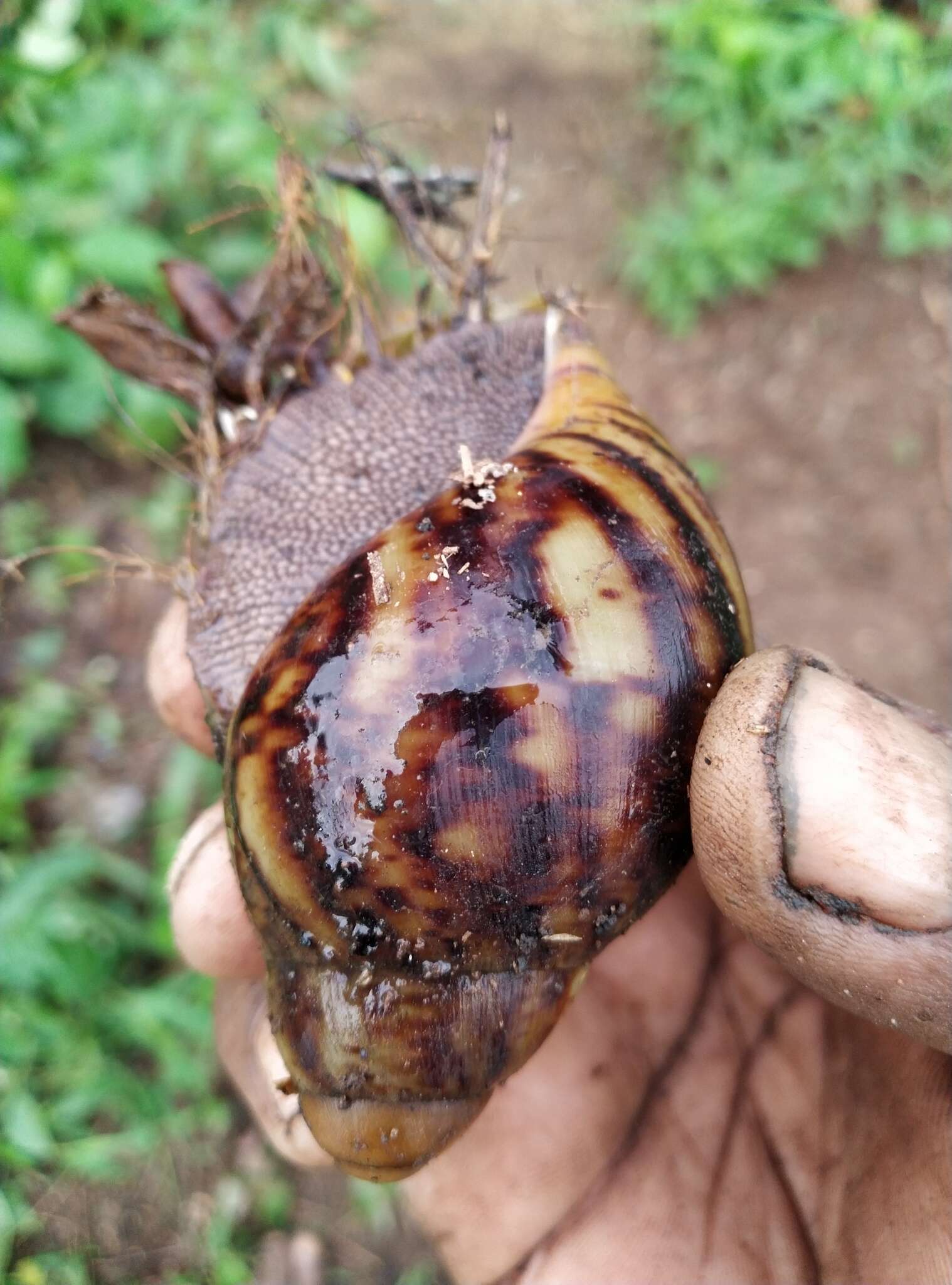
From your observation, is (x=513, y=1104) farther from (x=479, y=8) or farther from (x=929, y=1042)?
(x=479, y=8)

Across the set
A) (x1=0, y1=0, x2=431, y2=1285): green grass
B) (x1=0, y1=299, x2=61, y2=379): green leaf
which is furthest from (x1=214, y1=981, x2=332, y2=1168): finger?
(x1=0, y1=299, x2=61, y2=379): green leaf

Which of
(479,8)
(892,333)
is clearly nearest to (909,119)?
(892,333)

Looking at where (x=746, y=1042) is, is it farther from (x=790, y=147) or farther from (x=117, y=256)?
(x=790, y=147)

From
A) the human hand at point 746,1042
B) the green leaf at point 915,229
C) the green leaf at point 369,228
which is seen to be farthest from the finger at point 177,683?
the green leaf at point 915,229

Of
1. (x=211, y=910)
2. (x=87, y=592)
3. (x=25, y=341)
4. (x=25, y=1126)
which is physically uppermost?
(x=25, y=341)

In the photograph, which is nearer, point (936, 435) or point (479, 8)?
point (936, 435)

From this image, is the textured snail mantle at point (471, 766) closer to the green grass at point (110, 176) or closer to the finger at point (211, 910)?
the finger at point (211, 910)

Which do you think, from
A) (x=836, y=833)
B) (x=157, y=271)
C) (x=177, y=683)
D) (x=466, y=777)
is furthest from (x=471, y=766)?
(x=157, y=271)
